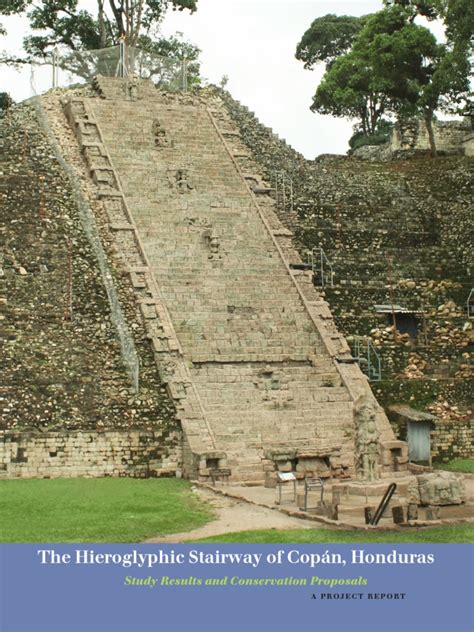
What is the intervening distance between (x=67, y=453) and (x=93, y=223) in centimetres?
907

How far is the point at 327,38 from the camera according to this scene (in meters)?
71.2

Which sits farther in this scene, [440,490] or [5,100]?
[5,100]

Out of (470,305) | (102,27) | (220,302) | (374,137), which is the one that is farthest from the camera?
(374,137)

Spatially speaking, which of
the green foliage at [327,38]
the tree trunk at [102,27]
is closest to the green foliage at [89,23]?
the tree trunk at [102,27]

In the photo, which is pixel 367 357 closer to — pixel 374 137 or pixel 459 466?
pixel 459 466

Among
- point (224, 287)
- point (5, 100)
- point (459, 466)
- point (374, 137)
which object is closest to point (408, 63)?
point (374, 137)

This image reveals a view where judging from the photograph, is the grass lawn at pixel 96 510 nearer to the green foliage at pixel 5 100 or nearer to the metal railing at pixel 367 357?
the metal railing at pixel 367 357

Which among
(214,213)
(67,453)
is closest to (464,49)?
(214,213)

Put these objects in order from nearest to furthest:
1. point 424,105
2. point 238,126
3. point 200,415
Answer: point 200,415 → point 238,126 → point 424,105

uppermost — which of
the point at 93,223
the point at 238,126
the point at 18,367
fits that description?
the point at 238,126

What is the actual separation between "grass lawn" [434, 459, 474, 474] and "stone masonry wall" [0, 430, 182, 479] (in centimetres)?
656

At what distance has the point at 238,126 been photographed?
129 ft

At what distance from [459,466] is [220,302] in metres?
7.49

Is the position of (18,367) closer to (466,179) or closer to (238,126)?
(238,126)
